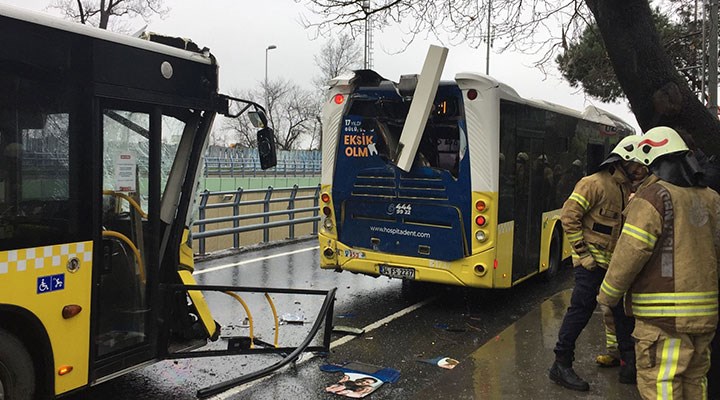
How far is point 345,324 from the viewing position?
666 cm

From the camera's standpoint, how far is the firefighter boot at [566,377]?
461cm

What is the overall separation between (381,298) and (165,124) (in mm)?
4404

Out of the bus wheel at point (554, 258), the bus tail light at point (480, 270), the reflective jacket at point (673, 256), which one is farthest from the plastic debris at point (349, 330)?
the bus wheel at point (554, 258)

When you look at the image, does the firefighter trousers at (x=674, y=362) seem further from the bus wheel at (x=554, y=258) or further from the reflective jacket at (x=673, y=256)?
the bus wheel at (x=554, y=258)

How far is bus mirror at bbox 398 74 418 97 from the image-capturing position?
6.59 m

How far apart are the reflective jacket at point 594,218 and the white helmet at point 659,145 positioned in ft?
3.33

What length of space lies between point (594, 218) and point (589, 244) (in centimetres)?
22

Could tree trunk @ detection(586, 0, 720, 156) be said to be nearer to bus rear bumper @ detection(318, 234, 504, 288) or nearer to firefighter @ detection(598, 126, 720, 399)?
firefighter @ detection(598, 126, 720, 399)

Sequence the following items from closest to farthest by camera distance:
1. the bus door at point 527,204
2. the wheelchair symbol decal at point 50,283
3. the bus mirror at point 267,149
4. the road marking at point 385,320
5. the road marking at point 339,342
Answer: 1. the wheelchair symbol decal at point 50,283
2. the road marking at point 339,342
3. the bus mirror at point 267,149
4. the road marking at point 385,320
5. the bus door at point 527,204

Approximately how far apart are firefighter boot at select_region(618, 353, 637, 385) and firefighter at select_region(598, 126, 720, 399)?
4.36 feet

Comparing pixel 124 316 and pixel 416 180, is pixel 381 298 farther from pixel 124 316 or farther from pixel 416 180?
pixel 124 316

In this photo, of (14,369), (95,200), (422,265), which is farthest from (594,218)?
(14,369)

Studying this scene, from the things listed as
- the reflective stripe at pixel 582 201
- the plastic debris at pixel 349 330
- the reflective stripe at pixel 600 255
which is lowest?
the plastic debris at pixel 349 330

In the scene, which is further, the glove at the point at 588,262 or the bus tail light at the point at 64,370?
the glove at the point at 588,262
